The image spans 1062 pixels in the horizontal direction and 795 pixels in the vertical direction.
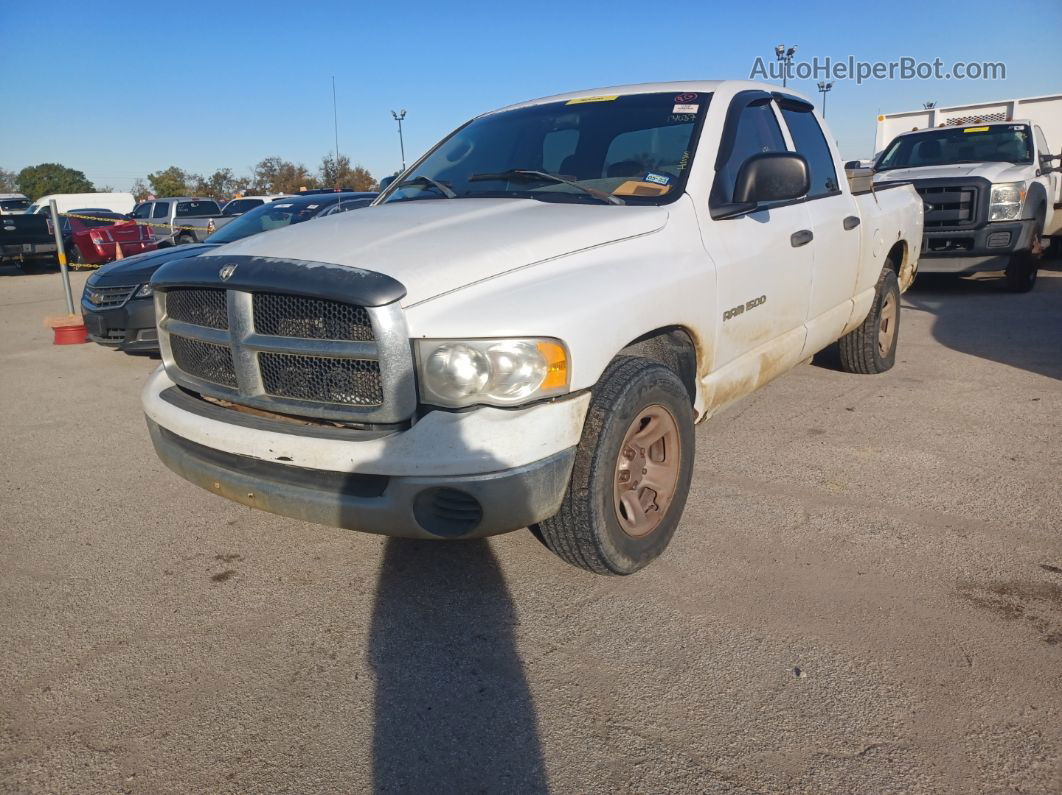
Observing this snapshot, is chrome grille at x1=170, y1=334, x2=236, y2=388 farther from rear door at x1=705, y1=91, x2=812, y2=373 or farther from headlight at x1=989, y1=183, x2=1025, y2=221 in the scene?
headlight at x1=989, y1=183, x2=1025, y2=221

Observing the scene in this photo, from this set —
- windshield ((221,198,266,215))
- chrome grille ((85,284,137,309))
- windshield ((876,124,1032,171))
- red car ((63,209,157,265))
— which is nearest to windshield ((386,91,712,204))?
chrome grille ((85,284,137,309))

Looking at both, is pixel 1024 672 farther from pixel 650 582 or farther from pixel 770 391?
pixel 770 391

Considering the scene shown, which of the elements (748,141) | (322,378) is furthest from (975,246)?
(322,378)

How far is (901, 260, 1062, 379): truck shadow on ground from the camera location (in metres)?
6.54

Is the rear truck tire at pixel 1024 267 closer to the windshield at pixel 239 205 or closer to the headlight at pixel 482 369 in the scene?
the headlight at pixel 482 369

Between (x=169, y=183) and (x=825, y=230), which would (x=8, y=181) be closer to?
(x=169, y=183)

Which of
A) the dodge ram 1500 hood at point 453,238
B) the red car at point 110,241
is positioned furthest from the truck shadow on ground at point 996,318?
the red car at point 110,241

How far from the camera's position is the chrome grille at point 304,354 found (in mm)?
2496

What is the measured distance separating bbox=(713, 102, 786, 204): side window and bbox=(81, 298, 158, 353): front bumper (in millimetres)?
5069

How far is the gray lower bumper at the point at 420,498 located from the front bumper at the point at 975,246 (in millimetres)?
8502

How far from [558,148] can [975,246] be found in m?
7.31

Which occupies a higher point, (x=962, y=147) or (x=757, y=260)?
(x=962, y=147)

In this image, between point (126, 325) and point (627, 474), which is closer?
point (627, 474)

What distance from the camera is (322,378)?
2693 millimetres
